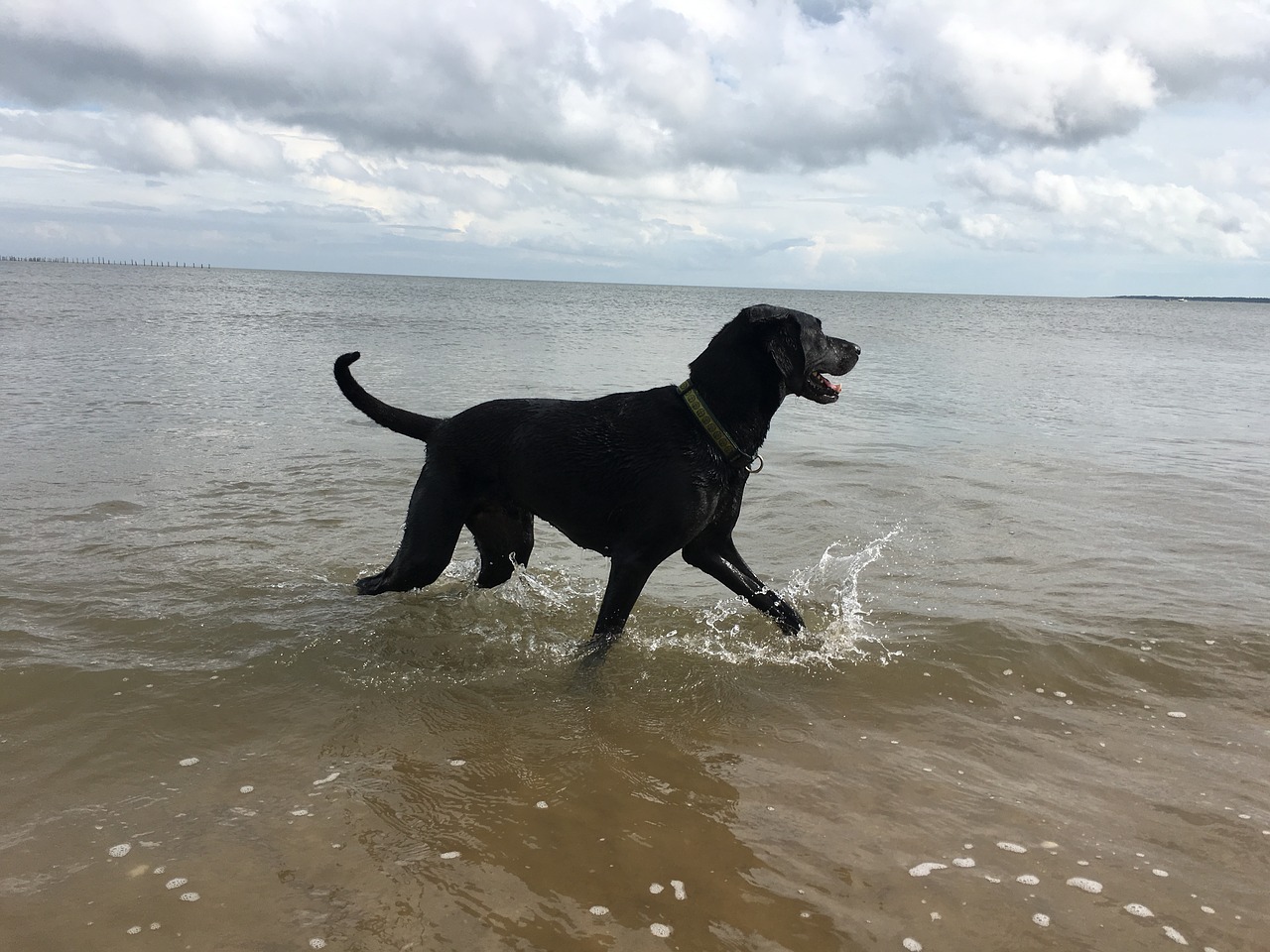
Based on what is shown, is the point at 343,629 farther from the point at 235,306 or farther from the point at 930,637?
the point at 235,306

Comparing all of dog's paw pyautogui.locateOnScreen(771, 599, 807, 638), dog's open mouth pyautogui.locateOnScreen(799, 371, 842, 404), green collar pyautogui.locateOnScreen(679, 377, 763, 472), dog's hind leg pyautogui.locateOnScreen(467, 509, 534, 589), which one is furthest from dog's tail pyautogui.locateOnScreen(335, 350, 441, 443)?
dog's paw pyautogui.locateOnScreen(771, 599, 807, 638)

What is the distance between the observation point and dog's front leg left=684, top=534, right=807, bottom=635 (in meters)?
4.84

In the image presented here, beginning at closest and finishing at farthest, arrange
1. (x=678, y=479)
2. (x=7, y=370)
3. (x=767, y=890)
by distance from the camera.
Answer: (x=767, y=890), (x=678, y=479), (x=7, y=370)

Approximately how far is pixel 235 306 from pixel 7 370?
99.9 ft

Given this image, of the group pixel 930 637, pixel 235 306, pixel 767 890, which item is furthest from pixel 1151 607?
pixel 235 306

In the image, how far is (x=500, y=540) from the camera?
208 inches

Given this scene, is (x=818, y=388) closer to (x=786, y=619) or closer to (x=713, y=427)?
(x=713, y=427)

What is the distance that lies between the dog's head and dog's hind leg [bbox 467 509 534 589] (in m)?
1.76

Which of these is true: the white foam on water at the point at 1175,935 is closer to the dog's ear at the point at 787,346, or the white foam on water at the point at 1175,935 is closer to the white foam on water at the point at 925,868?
the white foam on water at the point at 925,868

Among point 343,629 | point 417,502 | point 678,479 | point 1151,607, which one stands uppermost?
point 678,479

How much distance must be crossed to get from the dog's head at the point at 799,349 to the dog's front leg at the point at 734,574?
3.12 feet

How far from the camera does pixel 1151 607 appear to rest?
214 inches

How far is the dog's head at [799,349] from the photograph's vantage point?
14.6ft

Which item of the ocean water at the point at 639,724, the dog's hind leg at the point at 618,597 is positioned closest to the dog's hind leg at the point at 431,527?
the ocean water at the point at 639,724
